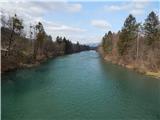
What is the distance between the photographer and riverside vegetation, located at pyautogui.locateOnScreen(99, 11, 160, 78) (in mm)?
37750

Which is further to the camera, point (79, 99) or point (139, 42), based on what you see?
point (139, 42)

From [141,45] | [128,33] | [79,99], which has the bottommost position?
[79,99]

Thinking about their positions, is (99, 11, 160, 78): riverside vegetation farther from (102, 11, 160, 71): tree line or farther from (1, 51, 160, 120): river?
(1, 51, 160, 120): river

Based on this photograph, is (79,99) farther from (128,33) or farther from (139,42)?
(128,33)

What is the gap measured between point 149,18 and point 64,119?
36.4 metres

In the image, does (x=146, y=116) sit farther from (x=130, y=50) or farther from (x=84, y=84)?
(x=130, y=50)

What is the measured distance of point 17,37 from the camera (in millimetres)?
46844

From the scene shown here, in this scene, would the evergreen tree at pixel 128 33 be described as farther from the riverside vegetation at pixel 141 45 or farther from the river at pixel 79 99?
the river at pixel 79 99

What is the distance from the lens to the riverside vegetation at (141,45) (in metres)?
37.8

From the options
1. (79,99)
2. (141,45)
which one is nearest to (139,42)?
(141,45)

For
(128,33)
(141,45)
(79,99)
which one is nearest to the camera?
(79,99)

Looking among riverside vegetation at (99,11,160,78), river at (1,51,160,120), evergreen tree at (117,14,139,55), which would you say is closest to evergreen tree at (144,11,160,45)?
riverside vegetation at (99,11,160,78)

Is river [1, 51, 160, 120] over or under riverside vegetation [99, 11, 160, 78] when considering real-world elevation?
under

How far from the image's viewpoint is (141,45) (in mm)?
47125
